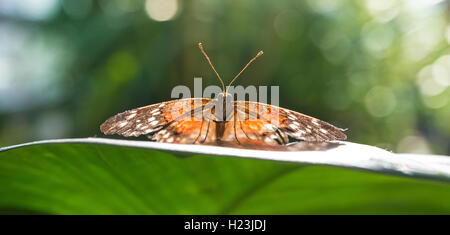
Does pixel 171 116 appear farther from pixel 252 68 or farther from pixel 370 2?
pixel 370 2

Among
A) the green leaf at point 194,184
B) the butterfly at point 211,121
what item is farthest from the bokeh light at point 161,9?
the green leaf at point 194,184

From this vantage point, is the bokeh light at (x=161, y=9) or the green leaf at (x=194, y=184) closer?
the green leaf at (x=194, y=184)

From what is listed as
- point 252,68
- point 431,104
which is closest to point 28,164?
point 252,68

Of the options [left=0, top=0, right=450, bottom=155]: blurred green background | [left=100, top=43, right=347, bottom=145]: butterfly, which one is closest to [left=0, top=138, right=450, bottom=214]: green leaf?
[left=100, top=43, right=347, bottom=145]: butterfly

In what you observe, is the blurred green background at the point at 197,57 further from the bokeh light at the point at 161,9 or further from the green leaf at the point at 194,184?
the green leaf at the point at 194,184

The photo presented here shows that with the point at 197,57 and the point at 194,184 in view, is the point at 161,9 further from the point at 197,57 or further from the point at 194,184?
the point at 194,184

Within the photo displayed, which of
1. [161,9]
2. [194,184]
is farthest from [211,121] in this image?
[161,9]

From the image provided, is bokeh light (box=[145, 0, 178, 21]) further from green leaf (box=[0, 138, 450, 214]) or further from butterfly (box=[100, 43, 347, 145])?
green leaf (box=[0, 138, 450, 214])
